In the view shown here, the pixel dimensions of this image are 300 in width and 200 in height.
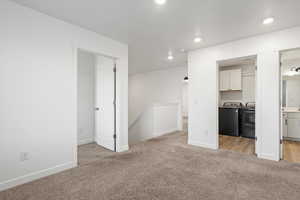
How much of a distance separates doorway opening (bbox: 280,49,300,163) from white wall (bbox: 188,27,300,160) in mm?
1170

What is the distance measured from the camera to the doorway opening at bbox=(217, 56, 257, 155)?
456 centimetres

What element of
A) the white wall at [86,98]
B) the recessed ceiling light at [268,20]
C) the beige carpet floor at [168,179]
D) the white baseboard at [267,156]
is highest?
the recessed ceiling light at [268,20]

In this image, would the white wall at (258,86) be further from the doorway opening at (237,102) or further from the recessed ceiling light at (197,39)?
the doorway opening at (237,102)

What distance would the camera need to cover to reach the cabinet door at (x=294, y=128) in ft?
13.3

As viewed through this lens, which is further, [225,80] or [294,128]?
[225,80]

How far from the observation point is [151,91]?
283 inches

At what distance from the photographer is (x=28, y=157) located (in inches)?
82.9

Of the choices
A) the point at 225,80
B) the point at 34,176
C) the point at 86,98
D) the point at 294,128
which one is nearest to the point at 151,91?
the point at 225,80

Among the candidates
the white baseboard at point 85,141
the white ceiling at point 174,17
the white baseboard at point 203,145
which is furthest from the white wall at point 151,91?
the white ceiling at point 174,17

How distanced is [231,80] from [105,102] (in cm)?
450

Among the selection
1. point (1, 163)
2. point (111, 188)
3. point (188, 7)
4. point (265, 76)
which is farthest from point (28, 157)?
point (265, 76)

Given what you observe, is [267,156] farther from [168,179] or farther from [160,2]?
[160,2]

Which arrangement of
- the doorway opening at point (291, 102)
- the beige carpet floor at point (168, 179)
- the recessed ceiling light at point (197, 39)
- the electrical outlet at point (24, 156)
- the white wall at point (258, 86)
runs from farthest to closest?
1. the doorway opening at point (291, 102)
2. the recessed ceiling light at point (197, 39)
3. the white wall at point (258, 86)
4. the electrical outlet at point (24, 156)
5. the beige carpet floor at point (168, 179)

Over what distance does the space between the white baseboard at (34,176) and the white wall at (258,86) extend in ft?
9.58
